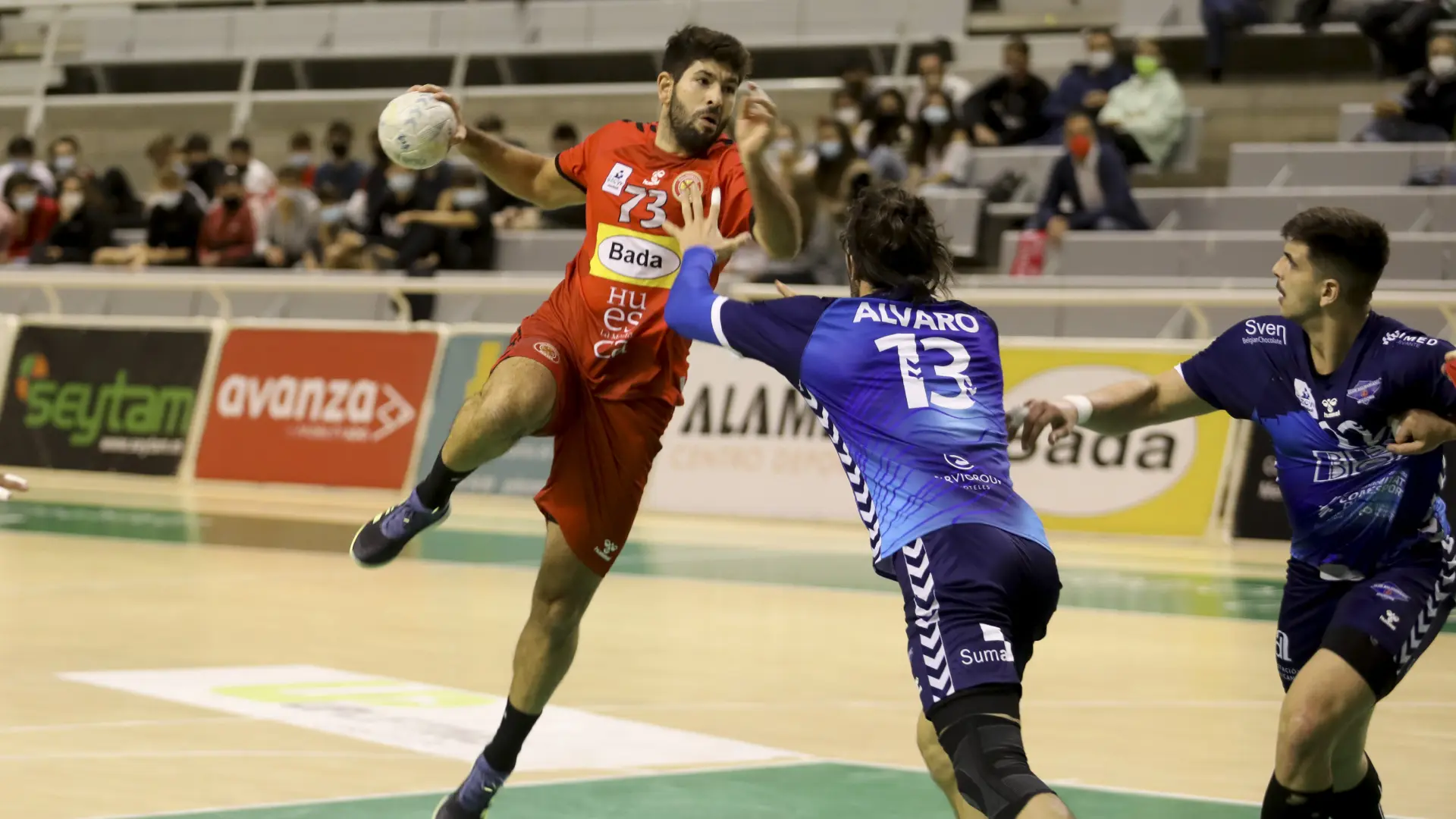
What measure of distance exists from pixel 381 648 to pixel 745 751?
282cm

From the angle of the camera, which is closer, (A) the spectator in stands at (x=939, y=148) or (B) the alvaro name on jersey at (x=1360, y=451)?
(B) the alvaro name on jersey at (x=1360, y=451)

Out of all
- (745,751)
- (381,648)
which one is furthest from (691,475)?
(745,751)

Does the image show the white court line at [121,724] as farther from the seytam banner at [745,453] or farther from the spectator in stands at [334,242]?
the spectator in stands at [334,242]

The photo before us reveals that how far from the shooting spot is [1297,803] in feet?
17.4

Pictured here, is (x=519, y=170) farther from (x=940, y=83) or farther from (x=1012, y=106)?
(x=1012, y=106)

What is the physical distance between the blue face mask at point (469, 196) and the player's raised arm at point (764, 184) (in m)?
14.2

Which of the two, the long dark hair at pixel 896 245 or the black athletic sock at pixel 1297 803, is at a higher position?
the long dark hair at pixel 896 245

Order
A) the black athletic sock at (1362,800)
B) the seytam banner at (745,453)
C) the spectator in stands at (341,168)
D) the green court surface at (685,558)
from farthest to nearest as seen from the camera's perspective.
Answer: the spectator in stands at (341,168), the seytam banner at (745,453), the green court surface at (685,558), the black athletic sock at (1362,800)

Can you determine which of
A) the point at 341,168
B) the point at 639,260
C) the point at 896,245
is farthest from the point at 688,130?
the point at 341,168

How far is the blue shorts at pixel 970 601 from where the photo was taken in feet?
15.5

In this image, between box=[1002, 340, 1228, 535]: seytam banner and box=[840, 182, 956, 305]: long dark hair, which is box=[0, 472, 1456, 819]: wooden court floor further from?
box=[840, 182, 956, 305]: long dark hair

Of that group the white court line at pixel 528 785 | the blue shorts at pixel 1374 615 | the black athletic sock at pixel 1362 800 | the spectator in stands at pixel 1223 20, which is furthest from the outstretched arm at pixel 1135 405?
the spectator in stands at pixel 1223 20

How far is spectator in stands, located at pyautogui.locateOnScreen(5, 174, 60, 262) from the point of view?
2470 cm

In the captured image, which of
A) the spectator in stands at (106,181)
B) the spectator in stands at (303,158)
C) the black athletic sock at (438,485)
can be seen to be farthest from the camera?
the spectator in stands at (106,181)
